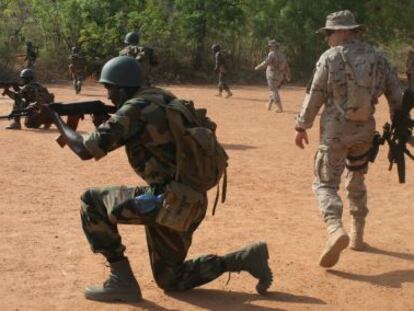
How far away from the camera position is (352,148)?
18.6ft

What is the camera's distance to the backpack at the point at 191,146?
14.0ft

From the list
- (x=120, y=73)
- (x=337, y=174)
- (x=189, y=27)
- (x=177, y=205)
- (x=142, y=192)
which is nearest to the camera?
(x=177, y=205)

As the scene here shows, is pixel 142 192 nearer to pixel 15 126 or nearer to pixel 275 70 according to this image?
pixel 15 126

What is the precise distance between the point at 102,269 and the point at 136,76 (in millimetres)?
1659

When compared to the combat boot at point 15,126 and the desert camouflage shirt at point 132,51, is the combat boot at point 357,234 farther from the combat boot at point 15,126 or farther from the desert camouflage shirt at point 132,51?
the combat boot at point 15,126

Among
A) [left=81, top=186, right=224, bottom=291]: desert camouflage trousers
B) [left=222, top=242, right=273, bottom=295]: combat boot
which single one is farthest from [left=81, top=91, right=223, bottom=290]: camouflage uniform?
[left=222, top=242, right=273, bottom=295]: combat boot

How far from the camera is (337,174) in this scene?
5.57 metres

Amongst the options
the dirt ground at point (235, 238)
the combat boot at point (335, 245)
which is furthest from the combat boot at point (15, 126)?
the combat boot at point (335, 245)

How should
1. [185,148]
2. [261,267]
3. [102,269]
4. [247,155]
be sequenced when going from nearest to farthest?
[185,148] → [261,267] → [102,269] → [247,155]

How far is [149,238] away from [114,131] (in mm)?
865

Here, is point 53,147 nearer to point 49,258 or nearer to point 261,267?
point 49,258

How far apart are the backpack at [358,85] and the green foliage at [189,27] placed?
2218 centimetres

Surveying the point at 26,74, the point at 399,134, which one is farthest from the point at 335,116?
the point at 26,74

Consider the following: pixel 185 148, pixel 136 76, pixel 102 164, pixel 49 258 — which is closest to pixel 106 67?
pixel 136 76
